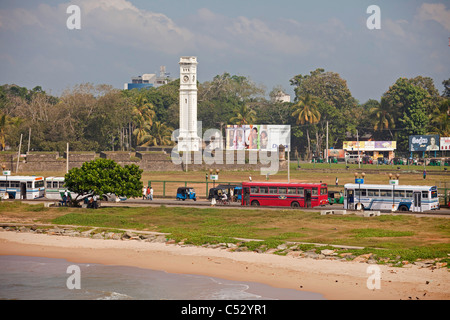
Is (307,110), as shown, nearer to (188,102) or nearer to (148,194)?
(188,102)

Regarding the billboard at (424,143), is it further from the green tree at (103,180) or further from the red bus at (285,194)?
the green tree at (103,180)

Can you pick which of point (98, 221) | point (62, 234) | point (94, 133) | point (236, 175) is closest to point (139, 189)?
point (98, 221)

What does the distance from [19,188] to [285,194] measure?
2569cm

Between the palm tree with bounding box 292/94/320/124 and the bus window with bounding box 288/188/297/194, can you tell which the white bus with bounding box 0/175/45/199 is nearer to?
the bus window with bounding box 288/188/297/194

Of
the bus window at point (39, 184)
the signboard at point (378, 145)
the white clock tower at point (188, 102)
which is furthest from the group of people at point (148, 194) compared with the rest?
the signboard at point (378, 145)

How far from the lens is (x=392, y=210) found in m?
47.6

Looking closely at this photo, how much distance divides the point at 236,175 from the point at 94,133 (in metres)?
34.4

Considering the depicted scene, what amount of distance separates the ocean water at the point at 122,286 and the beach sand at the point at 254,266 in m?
1.00

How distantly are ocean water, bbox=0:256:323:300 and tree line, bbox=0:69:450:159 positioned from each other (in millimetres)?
74005

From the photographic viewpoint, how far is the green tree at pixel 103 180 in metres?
50.1

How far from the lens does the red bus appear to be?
50.8 meters

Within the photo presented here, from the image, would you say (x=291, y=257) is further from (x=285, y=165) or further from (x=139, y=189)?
(x=285, y=165)

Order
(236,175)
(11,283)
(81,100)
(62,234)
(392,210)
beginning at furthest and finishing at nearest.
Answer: (81,100) → (236,175) → (392,210) → (62,234) → (11,283)

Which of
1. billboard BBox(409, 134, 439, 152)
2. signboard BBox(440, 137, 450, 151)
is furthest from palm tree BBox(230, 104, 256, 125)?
signboard BBox(440, 137, 450, 151)
